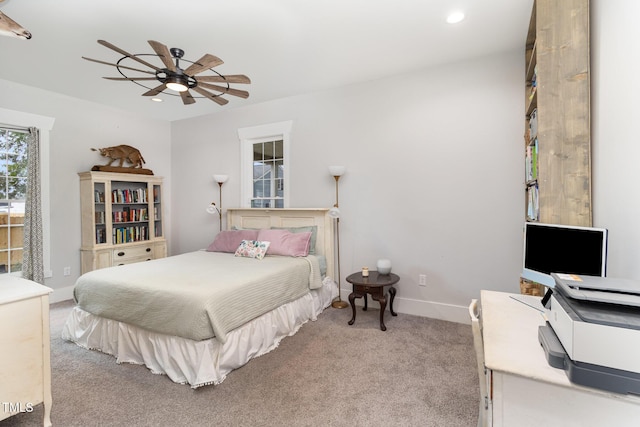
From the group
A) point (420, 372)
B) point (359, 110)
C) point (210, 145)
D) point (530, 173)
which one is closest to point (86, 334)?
point (420, 372)

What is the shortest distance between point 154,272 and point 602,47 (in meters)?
3.45

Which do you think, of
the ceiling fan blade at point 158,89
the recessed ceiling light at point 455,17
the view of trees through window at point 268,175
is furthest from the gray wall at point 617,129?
the view of trees through window at point 268,175

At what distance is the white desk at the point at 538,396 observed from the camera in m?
A: 0.86

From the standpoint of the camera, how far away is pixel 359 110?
3684mm

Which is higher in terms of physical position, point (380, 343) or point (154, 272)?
point (154, 272)

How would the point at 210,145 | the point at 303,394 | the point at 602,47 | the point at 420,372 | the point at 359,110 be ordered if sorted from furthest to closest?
the point at 210,145 → the point at 359,110 → the point at 420,372 → the point at 303,394 → the point at 602,47

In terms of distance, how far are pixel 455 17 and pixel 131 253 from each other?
15.7 ft

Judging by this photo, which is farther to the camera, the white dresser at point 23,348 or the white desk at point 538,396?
the white dresser at point 23,348

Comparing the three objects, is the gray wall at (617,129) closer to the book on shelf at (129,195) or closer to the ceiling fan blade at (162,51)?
the ceiling fan blade at (162,51)

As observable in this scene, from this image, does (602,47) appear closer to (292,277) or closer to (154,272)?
(292,277)

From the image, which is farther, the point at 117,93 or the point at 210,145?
the point at 210,145

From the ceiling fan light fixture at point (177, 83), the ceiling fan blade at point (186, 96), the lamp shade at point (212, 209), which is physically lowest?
the lamp shade at point (212, 209)

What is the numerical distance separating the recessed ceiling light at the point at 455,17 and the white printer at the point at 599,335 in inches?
86.6

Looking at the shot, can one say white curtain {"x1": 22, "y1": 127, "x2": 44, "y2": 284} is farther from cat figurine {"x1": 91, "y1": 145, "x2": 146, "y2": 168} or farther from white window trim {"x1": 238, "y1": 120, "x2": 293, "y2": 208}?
white window trim {"x1": 238, "y1": 120, "x2": 293, "y2": 208}
